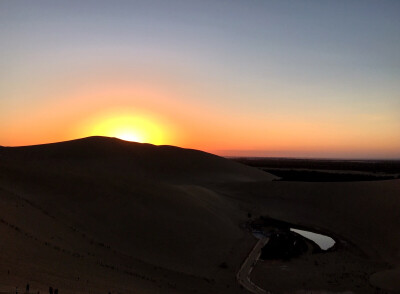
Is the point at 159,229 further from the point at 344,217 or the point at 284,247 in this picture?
the point at 344,217

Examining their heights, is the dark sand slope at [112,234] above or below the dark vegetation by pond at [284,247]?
above

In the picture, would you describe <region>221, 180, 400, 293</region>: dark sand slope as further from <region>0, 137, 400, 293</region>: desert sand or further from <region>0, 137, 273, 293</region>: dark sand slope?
<region>0, 137, 273, 293</region>: dark sand slope

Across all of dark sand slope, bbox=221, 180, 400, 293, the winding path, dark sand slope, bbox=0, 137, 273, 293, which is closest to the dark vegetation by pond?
the winding path

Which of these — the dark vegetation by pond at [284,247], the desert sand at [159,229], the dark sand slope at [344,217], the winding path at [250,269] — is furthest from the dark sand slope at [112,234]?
the dark sand slope at [344,217]

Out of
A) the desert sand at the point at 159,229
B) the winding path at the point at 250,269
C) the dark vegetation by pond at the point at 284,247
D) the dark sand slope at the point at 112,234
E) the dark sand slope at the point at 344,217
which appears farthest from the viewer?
the dark vegetation by pond at the point at 284,247

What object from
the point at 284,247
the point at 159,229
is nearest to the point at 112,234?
the point at 159,229

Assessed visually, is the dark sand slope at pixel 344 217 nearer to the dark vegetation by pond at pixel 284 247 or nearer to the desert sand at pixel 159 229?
the desert sand at pixel 159 229
